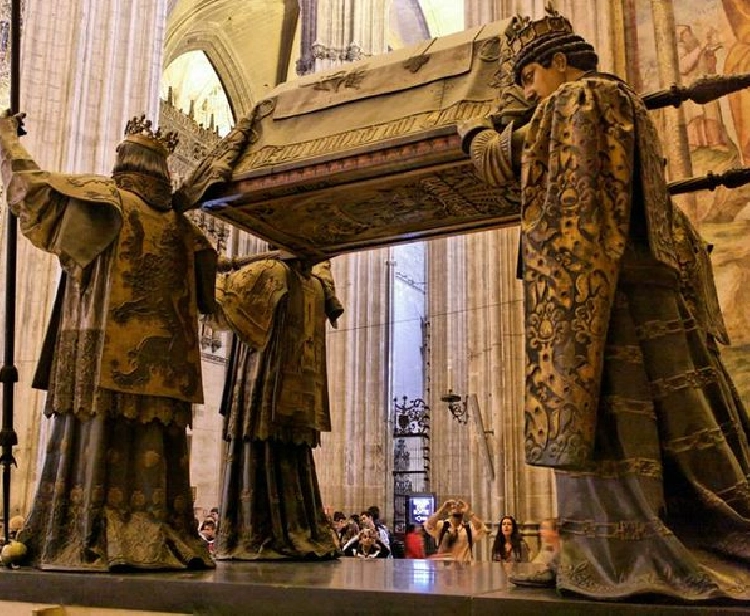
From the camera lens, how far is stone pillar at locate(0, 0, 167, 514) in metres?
10.6

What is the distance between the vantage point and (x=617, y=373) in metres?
2.69

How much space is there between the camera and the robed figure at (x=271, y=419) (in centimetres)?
476

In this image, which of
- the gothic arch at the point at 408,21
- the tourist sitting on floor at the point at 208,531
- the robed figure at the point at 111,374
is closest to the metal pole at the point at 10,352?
the robed figure at the point at 111,374

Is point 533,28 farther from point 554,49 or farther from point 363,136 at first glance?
point 363,136

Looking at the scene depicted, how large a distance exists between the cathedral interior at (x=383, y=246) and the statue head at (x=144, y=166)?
55cm

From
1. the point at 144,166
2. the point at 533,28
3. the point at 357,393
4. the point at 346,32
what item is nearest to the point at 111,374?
the point at 144,166

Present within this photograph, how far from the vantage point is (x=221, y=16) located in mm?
24234

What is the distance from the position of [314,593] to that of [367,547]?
241 inches

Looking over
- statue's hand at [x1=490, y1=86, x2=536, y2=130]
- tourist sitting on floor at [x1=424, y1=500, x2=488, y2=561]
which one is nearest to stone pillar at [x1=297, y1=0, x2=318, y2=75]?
tourist sitting on floor at [x1=424, y1=500, x2=488, y2=561]

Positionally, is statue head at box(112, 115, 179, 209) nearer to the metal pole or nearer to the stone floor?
the metal pole

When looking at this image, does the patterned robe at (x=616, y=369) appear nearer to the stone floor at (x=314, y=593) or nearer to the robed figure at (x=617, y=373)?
the robed figure at (x=617, y=373)

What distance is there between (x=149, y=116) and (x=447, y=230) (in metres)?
8.92

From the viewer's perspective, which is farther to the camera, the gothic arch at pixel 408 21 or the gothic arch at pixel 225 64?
the gothic arch at pixel 408 21

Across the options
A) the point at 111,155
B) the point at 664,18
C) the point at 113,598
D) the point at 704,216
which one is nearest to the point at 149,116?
the point at 111,155
